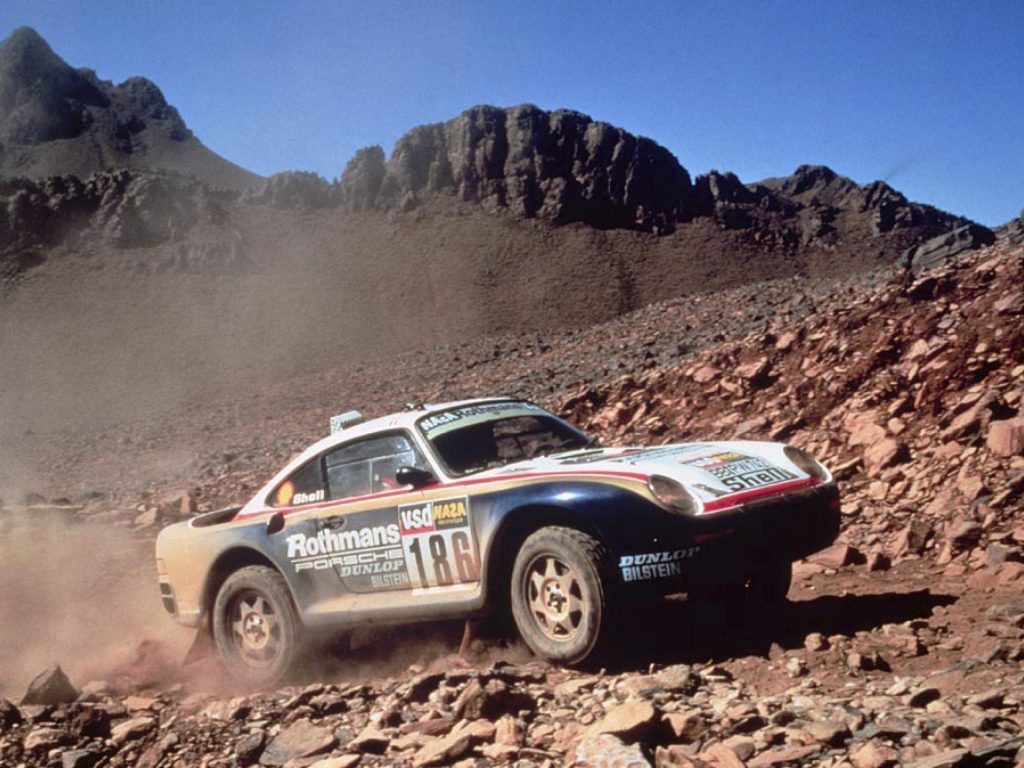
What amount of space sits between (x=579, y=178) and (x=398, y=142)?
59.0ft

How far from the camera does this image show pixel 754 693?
13.9 feet

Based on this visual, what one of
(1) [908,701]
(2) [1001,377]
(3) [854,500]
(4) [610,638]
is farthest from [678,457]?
(2) [1001,377]

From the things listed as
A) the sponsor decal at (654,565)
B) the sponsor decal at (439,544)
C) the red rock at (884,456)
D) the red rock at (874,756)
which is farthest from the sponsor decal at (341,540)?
the red rock at (884,456)

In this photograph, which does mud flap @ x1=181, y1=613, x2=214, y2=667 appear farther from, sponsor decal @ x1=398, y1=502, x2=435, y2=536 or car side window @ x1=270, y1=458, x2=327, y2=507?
sponsor decal @ x1=398, y1=502, x2=435, y2=536

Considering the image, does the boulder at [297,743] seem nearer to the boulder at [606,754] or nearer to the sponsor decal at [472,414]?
the boulder at [606,754]

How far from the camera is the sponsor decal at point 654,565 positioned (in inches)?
A: 178

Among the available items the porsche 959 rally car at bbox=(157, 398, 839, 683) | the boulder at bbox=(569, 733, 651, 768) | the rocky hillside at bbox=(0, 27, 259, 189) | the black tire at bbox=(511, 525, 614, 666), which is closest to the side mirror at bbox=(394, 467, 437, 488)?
the porsche 959 rally car at bbox=(157, 398, 839, 683)

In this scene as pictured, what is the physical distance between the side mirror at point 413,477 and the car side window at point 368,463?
0.80 ft

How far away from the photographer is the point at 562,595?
4.79 meters

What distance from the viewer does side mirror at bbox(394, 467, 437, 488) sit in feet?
17.6

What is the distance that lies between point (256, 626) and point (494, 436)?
2.12m

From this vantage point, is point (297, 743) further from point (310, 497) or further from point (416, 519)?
point (310, 497)

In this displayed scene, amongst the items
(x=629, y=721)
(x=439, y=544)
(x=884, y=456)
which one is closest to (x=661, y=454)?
(x=439, y=544)

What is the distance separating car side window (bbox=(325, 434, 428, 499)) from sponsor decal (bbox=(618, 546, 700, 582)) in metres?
1.67
